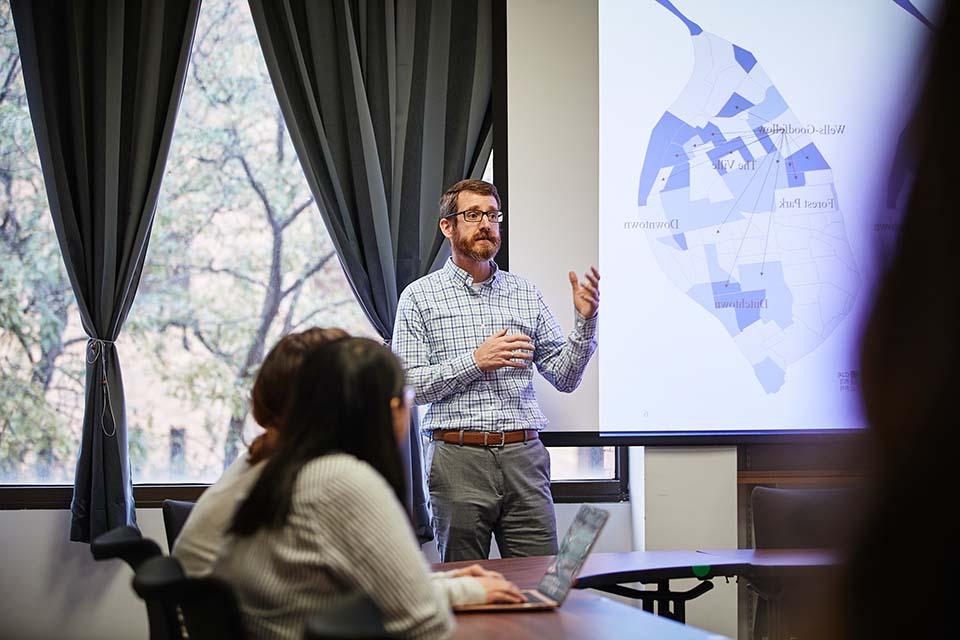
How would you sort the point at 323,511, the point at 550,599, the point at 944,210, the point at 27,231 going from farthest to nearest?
the point at 27,231 < the point at 550,599 < the point at 323,511 < the point at 944,210

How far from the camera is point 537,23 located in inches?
161

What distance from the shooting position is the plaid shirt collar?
3.71 m

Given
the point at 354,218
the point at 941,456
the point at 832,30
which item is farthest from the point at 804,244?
the point at 941,456

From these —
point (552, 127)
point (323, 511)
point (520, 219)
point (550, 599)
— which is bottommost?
point (550, 599)

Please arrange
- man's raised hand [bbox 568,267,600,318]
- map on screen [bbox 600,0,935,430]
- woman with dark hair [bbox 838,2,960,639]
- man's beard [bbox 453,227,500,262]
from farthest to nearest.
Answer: map on screen [bbox 600,0,935,430], man's beard [bbox 453,227,500,262], man's raised hand [bbox 568,267,600,318], woman with dark hair [bbox 838,2,960,639]

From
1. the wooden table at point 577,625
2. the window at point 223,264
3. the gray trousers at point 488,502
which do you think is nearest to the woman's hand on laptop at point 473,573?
the wooden table at point 577,625

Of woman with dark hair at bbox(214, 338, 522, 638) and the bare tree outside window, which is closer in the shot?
woman with dark hair at bbox(214, 338, 522, 638)

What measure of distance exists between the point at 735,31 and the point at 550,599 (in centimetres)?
273

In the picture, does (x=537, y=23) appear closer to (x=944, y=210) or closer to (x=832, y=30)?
(x=832, y=30)

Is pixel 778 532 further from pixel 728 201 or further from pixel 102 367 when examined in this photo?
pixel 102 367

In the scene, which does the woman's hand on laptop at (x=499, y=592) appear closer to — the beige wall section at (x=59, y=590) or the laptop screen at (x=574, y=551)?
the laptop screen at (x=574, y=551)

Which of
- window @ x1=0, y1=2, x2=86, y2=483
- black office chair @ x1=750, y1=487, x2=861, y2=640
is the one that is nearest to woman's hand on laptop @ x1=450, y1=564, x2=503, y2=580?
black office chair @ x1=750, y1=487, x2=861, y2=640

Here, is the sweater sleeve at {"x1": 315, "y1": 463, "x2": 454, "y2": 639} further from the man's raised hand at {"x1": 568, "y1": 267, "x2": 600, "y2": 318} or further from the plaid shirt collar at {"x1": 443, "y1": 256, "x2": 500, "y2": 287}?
the plaid shirt collar at {"x1": 443, "y1": 256, "x2": 500, "y2": 287}

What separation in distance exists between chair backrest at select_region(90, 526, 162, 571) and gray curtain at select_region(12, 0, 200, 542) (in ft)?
7.30
